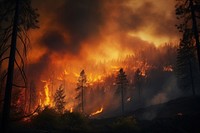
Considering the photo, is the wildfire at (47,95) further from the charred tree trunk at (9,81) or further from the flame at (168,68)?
the charred tree trunk at (9,81)

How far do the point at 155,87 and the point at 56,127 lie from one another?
10856 cm

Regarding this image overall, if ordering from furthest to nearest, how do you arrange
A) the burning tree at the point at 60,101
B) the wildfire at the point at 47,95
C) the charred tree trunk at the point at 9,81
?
the wildfire at the point at 47,95, the burning tree at the point at 60,101, the charred tree trunk at the point at 9,81

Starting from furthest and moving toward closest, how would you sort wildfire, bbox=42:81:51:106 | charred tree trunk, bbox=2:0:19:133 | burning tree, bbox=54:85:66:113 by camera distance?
wildfire, bbox=42:81:51:106
burning tree, bbox=54:85:66:113
charred tree trunk, bbox=2:0:19:133

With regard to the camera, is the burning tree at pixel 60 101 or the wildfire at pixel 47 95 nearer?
the burning tree at pixel 60 101

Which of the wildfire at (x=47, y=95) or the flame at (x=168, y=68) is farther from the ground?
the flame at (x=168, y=68)

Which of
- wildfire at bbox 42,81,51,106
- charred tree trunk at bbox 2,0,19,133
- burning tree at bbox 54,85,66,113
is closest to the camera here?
charred tree trunk at bbox 2,0,19,133

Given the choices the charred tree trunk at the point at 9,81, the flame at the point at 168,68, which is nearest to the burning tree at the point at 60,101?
the charred tree trunk at the point at 9,81

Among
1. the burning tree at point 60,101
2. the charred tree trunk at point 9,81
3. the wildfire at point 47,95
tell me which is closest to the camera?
the charred tree trunk at point 9,81

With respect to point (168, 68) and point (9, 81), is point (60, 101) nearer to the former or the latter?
point (9, 81)

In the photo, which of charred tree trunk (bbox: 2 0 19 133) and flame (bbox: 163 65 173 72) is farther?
flame (bbox: 163 65 173 72)

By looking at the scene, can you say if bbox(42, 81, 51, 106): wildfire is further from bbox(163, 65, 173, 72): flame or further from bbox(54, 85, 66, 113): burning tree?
bbox(163, 65, 173, 72): flame

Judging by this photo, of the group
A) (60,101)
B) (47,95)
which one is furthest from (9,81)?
(47,95)

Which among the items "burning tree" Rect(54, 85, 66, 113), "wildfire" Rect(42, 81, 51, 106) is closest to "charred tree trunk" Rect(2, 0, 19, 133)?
"burning tree" Rect(54, 85, 66, 113)

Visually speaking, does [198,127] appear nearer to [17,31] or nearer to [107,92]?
[17,31]
